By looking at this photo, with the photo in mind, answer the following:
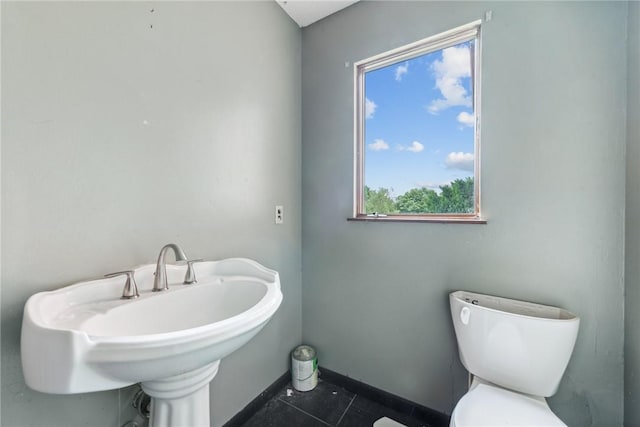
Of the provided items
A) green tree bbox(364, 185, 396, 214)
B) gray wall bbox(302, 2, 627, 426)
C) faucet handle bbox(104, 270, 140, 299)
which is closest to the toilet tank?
gray wall bbox(302, 2, 627, 426)

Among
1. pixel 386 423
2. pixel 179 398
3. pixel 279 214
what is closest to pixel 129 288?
pixel 179 398

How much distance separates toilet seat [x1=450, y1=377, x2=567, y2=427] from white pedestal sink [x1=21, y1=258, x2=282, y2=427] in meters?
0.75

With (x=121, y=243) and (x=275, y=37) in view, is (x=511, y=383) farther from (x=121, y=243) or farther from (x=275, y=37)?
(x=275, y=37)

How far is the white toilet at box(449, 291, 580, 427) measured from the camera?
2.76 feet

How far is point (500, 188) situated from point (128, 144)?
1.51 m

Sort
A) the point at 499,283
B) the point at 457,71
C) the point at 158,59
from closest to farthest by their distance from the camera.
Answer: the point at 158,59
the point at 499,283
the point at 457,71

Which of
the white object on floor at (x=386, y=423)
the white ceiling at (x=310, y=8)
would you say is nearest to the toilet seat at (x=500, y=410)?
the white object on floor at (x=386, y=423)

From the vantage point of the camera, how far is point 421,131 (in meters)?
1.35

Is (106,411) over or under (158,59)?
under

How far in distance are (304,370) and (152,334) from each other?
43.1 inches

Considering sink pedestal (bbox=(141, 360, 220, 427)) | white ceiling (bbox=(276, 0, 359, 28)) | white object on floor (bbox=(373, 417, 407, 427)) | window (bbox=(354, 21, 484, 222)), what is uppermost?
white ceiling (bbox=(276, 0, 359, 28))

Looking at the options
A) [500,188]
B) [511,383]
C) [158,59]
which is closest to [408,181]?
[500,188]

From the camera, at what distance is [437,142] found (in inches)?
51.6

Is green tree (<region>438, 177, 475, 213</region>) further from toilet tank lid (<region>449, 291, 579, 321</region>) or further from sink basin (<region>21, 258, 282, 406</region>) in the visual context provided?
sink basin (<region>21, 258, 282, 406</region>)
